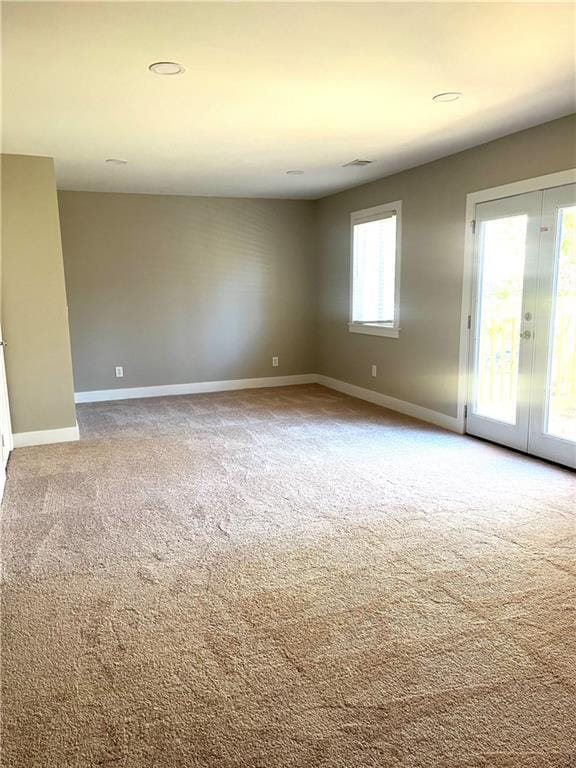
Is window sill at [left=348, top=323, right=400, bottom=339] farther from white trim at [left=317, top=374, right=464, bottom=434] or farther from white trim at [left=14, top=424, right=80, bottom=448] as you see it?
white trim at [left=14, top=424, right=80, bottom=448]

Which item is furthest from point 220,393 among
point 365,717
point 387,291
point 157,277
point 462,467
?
point 365,717

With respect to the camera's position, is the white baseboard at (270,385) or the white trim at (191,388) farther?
the white trim at (191,388)

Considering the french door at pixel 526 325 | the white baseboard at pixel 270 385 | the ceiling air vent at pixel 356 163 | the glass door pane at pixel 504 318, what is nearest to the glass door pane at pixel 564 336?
the french door at pixel 526 325

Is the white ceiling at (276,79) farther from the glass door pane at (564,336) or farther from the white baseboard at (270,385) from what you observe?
the white baseboard at (270,385)

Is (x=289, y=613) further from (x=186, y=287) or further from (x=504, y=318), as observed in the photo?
(x=186, y=287)

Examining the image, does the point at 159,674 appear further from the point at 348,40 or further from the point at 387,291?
the point at 387,291

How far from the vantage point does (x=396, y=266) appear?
18.7ft

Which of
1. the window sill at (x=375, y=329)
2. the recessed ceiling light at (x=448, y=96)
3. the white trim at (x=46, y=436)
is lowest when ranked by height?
the white trim at (x=46, y=436)

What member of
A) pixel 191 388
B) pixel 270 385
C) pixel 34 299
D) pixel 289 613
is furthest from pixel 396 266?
pixel 289 613

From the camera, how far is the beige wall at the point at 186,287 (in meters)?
6.38

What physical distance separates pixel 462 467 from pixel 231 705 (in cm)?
273

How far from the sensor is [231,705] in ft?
5.93

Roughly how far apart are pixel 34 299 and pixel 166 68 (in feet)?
8.48

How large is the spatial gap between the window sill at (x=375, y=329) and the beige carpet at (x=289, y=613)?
6.10ft
